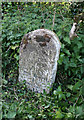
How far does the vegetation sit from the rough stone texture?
166 mm

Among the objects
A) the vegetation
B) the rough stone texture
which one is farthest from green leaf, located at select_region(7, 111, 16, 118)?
the rough stone texture

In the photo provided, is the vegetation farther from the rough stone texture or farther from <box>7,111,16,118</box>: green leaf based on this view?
the rough stone texture

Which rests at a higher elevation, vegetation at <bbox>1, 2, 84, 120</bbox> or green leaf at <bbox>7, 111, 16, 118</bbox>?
vegetation at <bbox>1, 2, 84, 120</bbox>

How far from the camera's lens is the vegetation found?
2.36 m

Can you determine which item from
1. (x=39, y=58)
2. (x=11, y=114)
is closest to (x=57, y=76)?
(x=39, y=58)

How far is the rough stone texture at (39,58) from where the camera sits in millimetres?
2488

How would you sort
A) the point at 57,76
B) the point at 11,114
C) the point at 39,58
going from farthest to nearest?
the point at 57,76, the point at 39,58, the point at 11,114

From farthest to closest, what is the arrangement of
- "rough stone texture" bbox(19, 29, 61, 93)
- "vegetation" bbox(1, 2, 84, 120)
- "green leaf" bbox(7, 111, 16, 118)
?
"rough stone texture" bbox(19, 29, 61, 93), "vegetation" bbox(1, 2, 84, 120), "green leaf" bbox(7, 111, 16, 118)

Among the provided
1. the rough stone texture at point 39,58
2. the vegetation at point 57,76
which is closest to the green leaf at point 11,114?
the vegetation at point 57,76

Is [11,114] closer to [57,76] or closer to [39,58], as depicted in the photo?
[39,58]

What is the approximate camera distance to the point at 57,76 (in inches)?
123

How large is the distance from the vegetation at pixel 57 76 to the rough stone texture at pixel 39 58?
166mm

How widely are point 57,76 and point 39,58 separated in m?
0.70

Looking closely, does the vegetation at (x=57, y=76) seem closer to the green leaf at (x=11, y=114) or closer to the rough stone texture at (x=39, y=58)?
the green leaf at (x=11, y=114)
